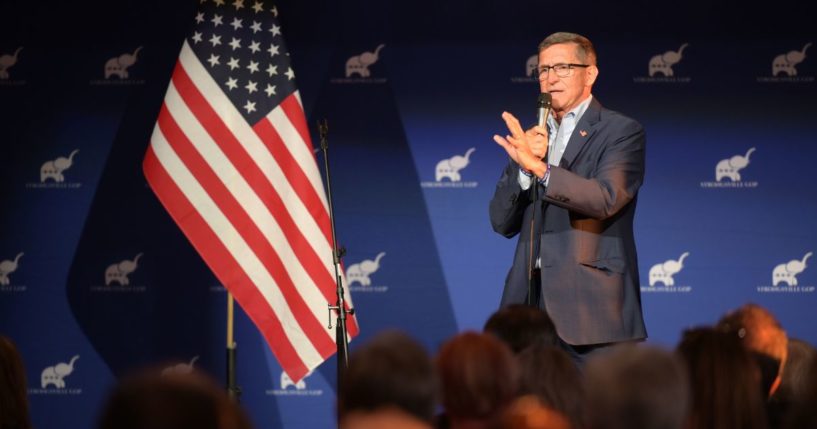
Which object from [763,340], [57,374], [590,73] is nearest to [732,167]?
[590,73]

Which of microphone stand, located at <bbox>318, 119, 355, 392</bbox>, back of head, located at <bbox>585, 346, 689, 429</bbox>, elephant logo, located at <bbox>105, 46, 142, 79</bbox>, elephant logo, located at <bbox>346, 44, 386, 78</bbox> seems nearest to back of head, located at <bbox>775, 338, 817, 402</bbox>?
back of head, located at <bbox>585, 346, 689, 429</bbox>

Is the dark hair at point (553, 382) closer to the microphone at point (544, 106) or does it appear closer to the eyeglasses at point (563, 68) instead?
the microphone at point (544, 106)

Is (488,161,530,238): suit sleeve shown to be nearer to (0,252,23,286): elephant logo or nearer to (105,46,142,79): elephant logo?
(105,46,142,79): elephant logo

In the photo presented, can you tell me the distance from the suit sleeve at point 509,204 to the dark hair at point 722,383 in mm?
1781

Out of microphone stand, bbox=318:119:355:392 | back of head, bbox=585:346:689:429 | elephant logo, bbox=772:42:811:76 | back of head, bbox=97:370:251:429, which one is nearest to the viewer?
back of head, bbox=97:370:251:429

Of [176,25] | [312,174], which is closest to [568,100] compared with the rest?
[312,174]

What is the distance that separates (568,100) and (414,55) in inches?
79.9

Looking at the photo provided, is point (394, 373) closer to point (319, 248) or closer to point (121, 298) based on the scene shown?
point (319, 248)

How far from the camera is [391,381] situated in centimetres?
182

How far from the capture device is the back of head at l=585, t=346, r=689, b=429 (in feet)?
5.30

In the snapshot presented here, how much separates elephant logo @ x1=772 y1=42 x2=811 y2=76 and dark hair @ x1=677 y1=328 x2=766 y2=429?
12.8ft

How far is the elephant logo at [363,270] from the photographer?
599 cm

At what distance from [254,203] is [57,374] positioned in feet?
6.83

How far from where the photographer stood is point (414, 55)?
19.7ft
